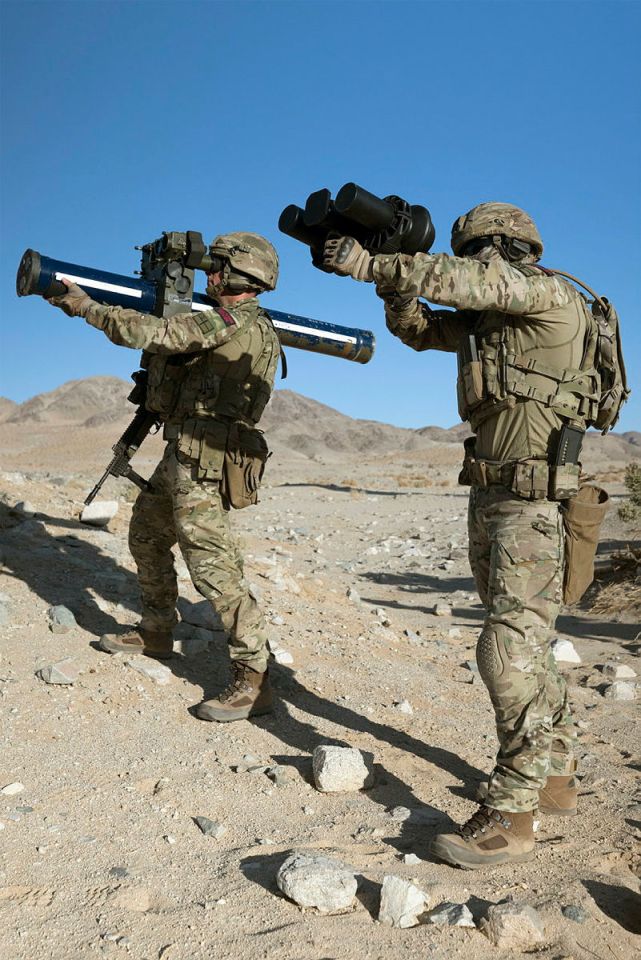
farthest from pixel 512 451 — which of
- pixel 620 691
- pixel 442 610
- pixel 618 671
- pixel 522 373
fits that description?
pixel 442 610

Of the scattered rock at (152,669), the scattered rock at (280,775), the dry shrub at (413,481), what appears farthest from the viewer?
the dry shrub at (413,481)

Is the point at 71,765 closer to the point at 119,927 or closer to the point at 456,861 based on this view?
the point at 119,927

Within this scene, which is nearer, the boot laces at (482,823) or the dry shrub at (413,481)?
the boot laces at (482,823)

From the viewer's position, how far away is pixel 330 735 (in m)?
3.72

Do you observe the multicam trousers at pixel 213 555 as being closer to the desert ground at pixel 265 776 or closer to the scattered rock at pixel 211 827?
the desert ground at pixel 265 776

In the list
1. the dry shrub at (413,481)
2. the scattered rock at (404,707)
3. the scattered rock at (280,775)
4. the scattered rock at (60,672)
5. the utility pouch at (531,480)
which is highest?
the dry shrub at (413,481)

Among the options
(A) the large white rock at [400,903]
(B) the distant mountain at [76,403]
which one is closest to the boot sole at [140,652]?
(A) the large white rock at [400,903]

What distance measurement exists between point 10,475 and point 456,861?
7.08m

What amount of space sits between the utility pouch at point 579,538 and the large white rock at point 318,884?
125cm

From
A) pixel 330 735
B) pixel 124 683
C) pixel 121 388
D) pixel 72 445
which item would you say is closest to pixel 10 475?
pixel 124 683

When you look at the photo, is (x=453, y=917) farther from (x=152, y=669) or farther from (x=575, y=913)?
(x=152, y=669)

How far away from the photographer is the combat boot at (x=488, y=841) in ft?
8.33

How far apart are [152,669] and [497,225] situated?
2.62 metres

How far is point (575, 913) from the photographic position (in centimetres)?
225
